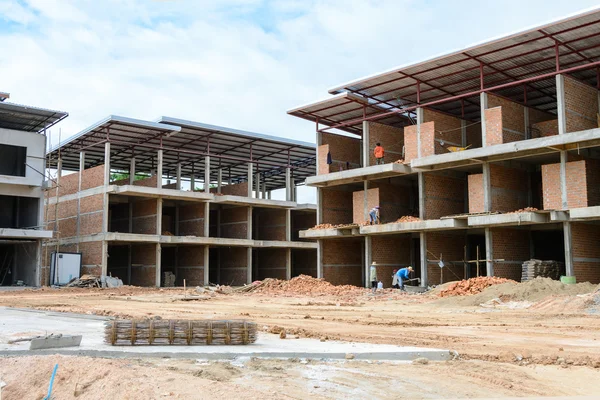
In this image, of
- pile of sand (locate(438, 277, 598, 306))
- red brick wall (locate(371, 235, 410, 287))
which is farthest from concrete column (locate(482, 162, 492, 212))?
red brick wall (locate(371, 235, 410, 287))

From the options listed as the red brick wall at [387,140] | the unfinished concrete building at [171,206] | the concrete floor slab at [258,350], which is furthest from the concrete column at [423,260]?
the concrete floor slab at [258,350]

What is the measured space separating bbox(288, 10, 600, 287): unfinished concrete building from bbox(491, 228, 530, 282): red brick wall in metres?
0.06

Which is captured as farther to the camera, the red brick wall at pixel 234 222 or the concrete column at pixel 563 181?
the red brick wall at pixel 234 222

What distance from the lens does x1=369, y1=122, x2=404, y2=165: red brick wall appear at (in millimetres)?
33875

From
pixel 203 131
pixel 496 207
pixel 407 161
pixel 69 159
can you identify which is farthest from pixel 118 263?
pixel 496 207

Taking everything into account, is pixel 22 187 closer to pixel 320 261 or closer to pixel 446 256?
pixel 320 261

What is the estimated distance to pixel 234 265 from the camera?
4606 centimetres

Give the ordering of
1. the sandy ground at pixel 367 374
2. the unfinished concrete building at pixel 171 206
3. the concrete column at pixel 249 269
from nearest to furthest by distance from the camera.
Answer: the sandy ground at pixel 367 374, the unfinished concrete building at pixel 171 206, the concrete column at pixel 249 269

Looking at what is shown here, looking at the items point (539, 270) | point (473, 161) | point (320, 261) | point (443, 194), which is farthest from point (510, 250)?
point (320, 261)

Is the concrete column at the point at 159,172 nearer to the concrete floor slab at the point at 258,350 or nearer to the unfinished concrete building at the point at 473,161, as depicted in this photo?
the unfinished concrete building at the point at 473,161

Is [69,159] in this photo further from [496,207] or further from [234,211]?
[496,207]

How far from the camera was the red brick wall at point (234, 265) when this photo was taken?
45000 millimetres

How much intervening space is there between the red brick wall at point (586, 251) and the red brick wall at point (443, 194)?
686 centimetres

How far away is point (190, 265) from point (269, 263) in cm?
798
